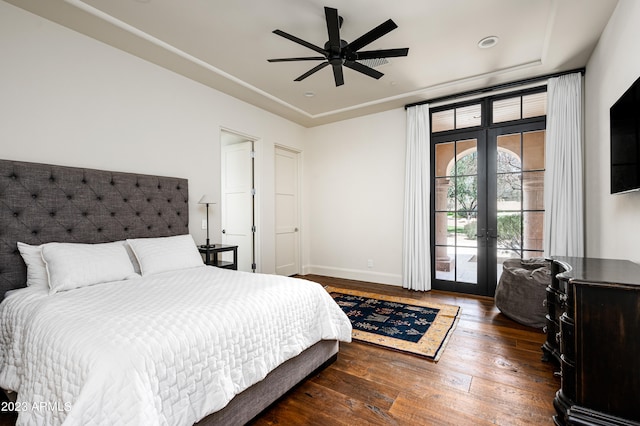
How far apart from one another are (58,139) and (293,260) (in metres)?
3.68

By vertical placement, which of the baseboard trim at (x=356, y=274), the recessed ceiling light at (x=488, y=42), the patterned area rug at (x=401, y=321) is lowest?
the patterned area rug at (x=401, y=321)

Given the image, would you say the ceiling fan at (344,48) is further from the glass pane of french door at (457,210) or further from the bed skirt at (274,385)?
the bed skirt at (274,385)

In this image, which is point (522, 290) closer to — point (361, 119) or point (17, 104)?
point (361, 119)

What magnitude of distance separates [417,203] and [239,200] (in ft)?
9.10

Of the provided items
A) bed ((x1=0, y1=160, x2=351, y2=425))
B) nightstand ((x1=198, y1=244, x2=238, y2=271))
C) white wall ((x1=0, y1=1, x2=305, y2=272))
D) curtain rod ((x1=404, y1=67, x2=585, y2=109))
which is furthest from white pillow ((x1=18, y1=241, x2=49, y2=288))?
curtain rod ((x1=404, y1=67, x2=585, y2=109))

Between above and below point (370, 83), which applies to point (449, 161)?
below

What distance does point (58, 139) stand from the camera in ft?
8.12

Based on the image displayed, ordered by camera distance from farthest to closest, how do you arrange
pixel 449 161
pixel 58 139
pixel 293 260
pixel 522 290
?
pixel 293 260
pixel 449 161
pixel 522 290
pixel 58 139

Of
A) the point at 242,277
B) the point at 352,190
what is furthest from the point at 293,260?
the point at 242,277

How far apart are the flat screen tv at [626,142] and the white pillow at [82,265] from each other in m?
3.54

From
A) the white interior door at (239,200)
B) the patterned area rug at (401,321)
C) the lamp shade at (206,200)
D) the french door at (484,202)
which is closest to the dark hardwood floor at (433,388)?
the patterned area rug at (401,321)

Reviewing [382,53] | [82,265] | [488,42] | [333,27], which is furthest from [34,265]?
[488,42]

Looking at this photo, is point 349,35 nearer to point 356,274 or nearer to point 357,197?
point 357,197

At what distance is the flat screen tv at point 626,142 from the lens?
179 cm
